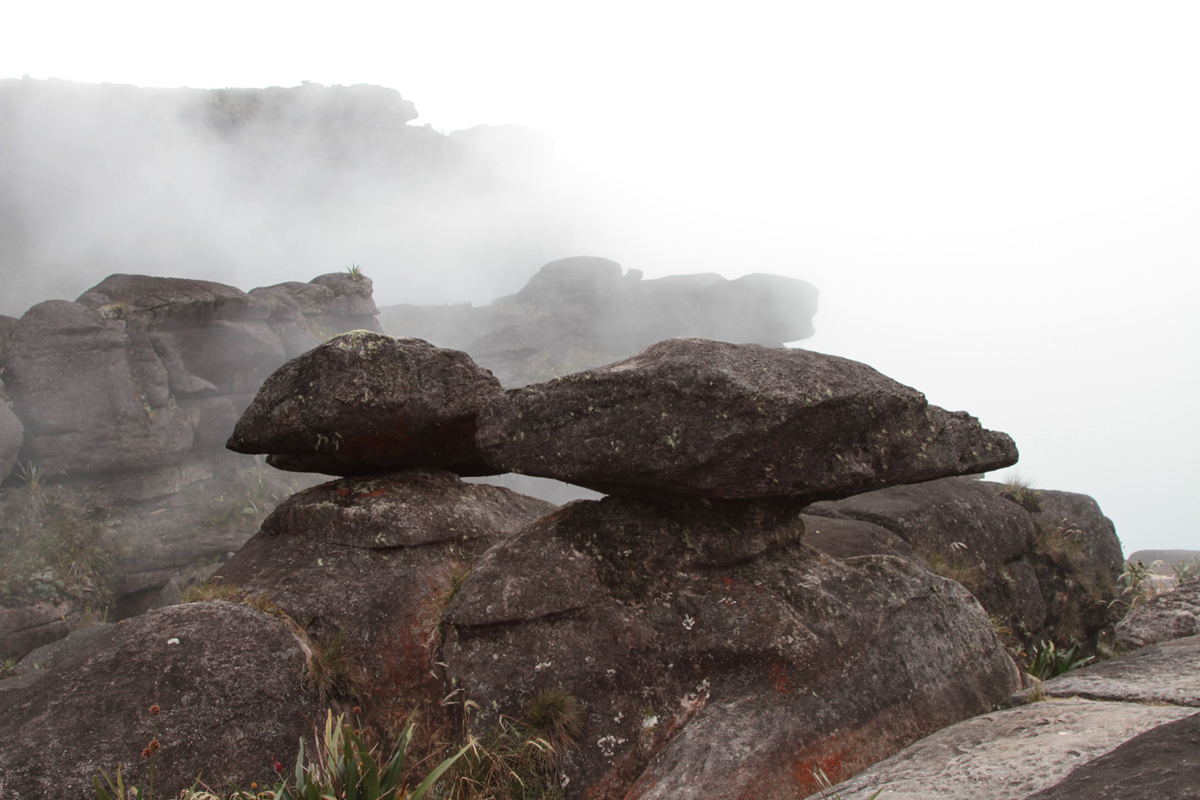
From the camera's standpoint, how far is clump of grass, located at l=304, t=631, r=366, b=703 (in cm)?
564

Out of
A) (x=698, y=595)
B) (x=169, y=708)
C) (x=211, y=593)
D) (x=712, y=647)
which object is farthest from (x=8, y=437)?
(x=712, y=647)

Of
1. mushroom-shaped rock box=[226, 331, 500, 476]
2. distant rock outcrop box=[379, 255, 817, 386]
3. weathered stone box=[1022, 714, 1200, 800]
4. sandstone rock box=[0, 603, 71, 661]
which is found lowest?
sandstone rock box=[0, 603, 71, 661]

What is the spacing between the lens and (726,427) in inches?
206

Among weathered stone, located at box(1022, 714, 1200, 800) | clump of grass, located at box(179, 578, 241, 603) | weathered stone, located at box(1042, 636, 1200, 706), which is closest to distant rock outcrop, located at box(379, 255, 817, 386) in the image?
clump of grass, located at box(179, 578, 241, 603)

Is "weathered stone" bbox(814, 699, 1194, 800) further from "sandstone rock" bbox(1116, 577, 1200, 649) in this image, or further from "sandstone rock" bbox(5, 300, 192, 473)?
"sandstone rock" bbox(5, 300, 192, 473)

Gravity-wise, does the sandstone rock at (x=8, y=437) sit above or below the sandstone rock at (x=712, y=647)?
below

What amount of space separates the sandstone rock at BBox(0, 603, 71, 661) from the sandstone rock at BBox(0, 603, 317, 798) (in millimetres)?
19850

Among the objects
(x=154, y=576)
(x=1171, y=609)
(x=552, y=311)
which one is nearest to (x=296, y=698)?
(x=1171, y=609)

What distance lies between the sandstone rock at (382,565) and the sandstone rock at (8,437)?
2277 centimetres

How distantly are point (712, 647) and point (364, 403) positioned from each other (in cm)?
418

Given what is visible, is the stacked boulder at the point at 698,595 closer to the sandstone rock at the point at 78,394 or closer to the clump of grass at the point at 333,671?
the clump of grass at the point at 333,671

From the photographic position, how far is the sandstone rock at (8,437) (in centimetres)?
2331

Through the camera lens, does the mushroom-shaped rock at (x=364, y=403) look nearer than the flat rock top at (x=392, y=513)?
Yes

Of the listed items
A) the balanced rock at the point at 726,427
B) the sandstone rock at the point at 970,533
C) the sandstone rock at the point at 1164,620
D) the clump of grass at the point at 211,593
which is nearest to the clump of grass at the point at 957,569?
the sandstone rock at the point at 970,533
